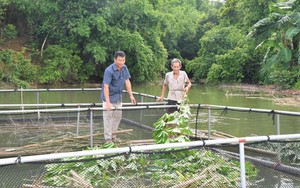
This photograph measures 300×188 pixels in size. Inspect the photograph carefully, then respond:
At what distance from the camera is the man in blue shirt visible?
20.8 ft

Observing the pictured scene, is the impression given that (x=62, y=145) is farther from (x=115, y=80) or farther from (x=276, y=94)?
(x=276, y=94)

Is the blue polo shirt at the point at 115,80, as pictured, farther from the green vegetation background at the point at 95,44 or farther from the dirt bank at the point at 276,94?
the green vegetation background at the point at 95,44

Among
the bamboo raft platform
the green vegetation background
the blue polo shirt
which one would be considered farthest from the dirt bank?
the bamboo raft platform

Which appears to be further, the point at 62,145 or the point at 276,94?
the point at 276,94

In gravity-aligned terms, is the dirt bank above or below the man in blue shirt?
below

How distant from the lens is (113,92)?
6.82 m

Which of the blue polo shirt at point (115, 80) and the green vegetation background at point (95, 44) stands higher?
the green vegetation background at point (95, 44)

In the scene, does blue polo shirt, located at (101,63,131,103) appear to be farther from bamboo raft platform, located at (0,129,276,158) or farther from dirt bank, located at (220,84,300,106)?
dirt bank, located at (220,84,300,106)

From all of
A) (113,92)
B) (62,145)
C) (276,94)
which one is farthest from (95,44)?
(62,145)

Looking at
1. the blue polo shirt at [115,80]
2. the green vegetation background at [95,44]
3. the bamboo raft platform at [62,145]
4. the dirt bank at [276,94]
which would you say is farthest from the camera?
the green vegetation background at [95,44]

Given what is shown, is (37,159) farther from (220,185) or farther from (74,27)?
(74,27)

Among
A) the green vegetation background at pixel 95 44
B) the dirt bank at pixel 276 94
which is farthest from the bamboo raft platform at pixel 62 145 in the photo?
the green vegetation background at pixel 95 44

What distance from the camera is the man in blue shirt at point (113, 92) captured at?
634 centimetres

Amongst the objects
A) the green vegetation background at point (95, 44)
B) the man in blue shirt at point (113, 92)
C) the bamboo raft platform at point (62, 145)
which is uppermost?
the green vegetation background at point (95, 44)
